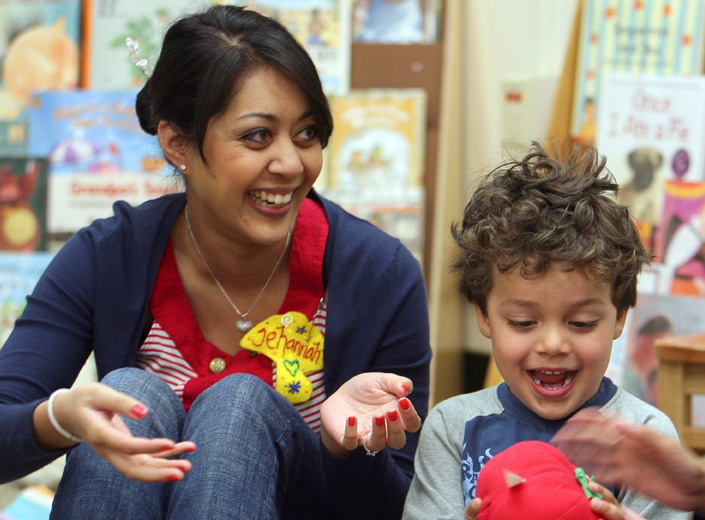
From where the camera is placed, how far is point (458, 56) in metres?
2.49

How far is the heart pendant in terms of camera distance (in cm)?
137

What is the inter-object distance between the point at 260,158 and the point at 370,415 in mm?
406

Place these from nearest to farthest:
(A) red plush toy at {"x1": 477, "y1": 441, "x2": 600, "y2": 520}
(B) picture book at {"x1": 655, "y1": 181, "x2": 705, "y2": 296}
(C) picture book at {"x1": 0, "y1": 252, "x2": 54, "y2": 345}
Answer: (A) red plush toy at {"x1": 477, "y1": 441, "x2": 600, "y2": 520} < (B) picture book at {"x1": 655, "y1": 181, "x2": 705, "y2": 296} < (C) picture book at {"x1": 0, "y1": 252, "x2": 54, "y2": 345}

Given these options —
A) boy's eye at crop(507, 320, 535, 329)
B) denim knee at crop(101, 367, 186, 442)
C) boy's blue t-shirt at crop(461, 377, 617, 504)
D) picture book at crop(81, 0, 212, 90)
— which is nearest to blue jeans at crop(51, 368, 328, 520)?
denim knee at crop(101, 367, 186, 442)

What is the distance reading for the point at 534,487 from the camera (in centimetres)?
90

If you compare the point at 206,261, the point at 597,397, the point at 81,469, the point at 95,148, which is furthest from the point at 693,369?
the point at 95,148

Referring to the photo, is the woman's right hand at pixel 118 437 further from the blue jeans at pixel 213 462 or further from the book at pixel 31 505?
the book at pixel 31 505

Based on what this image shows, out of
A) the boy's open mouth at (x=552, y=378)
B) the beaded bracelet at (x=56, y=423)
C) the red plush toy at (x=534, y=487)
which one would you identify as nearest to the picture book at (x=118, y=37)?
the beaded bracelet at (x=56, y=423)

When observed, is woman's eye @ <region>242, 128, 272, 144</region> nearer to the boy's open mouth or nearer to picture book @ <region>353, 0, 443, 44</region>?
the boy's open mouth

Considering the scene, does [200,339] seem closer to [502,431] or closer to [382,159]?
[502,431]

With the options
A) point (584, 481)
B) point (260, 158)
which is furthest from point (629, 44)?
point (584, 481)

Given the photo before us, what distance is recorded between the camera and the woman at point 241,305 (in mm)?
1129

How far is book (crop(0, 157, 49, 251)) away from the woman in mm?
1261

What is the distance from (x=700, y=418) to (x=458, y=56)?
117 centimetres
